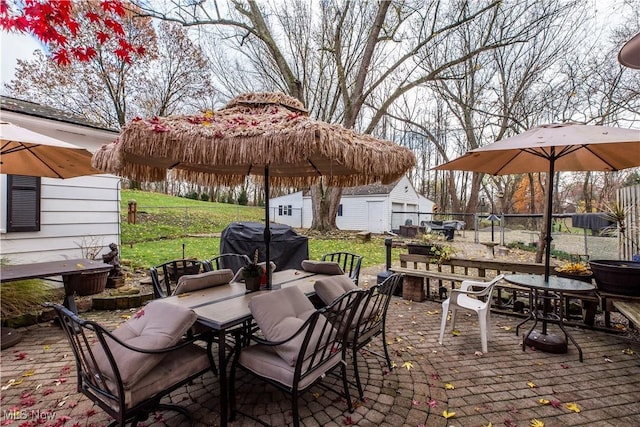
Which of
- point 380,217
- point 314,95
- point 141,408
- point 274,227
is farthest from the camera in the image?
point 380,217

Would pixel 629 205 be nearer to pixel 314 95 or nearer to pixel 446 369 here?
pixel 446 369

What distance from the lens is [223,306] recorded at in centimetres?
244

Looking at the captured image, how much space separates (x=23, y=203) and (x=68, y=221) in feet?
2.27

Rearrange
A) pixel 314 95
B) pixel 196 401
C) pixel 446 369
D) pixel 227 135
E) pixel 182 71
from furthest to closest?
1. pixel 182 71
2. pixel 314 95
3. pixel 446 369
4. pixel 196 401
5. pixel 227 135

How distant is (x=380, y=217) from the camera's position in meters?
19.1

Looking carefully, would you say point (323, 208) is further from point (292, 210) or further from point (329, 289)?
point (329, 289)

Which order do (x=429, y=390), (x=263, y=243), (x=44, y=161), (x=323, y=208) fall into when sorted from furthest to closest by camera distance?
(x=323, y=208)
(x=263, y=243)
(x=44, y=161)
(x=429, y=390)

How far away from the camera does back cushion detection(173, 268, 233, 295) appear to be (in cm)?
277

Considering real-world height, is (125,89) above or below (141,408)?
above

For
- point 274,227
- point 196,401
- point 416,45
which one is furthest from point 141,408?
point 416,45

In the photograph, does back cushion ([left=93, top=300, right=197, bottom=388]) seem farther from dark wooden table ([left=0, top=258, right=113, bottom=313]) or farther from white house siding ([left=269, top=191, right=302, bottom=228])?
white house siding ([left=269, top=191, right=302, bottom=228])

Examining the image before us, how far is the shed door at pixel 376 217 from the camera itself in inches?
750

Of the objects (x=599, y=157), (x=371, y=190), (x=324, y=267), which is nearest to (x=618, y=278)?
(x=599, y=157)

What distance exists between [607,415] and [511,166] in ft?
10.2
